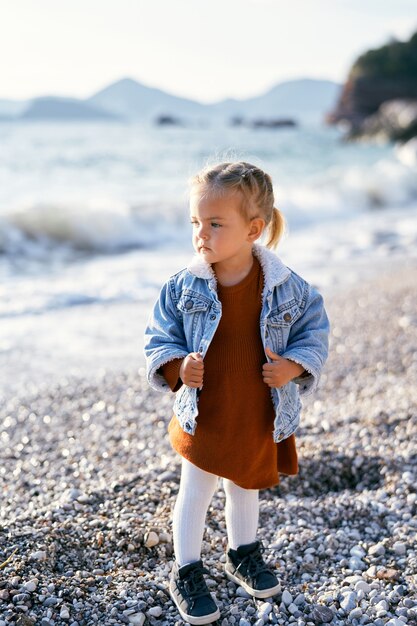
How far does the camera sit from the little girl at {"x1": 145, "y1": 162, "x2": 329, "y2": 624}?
95.0 inches

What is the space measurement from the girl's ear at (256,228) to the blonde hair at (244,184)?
2 centimetres

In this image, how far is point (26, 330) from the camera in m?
6.27

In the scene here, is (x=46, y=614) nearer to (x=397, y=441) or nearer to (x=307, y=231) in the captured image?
(x=397, y=441)

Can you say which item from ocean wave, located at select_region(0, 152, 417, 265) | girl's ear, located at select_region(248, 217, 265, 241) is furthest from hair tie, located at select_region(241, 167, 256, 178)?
ocean wave, located at select_region(0, 152, 417, 265)

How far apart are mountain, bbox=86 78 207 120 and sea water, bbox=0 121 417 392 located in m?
96.3

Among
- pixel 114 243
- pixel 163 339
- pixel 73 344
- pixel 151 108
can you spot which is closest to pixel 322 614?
pixel 163 339

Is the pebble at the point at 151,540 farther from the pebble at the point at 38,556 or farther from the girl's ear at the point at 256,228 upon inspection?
the girl's ear at the point at 256,228

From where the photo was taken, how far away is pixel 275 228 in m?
2.62

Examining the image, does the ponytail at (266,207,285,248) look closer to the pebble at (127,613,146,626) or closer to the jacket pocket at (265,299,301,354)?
the jacket pocket at (265,299,301,354)

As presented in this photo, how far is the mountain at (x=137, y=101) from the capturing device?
384ft

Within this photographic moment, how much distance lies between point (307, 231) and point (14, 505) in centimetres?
1083

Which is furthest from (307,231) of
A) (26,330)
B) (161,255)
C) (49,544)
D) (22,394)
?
(49,544)

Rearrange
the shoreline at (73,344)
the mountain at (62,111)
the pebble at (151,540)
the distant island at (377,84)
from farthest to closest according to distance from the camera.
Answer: the mountain at (62,111) < the distant island at (377,84) < the shoreline at (73,344) < the pebble at (151,540)

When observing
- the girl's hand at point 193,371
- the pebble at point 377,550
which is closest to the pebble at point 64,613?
the girl's hand at point 193,371
